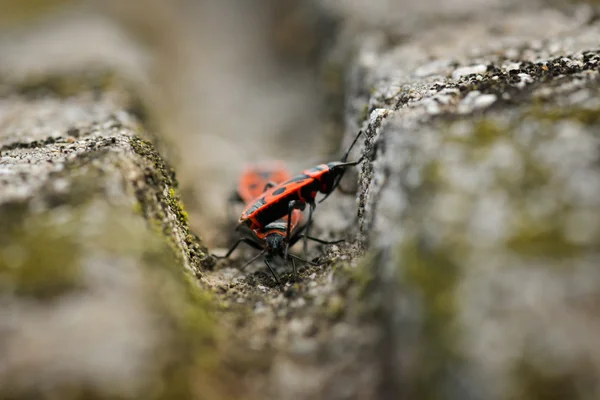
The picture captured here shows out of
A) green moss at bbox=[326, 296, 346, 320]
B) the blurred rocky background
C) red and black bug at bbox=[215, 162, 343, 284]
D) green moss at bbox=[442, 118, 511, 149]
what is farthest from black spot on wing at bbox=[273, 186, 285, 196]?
green moss at bbox=[442, 118, 511, 149]

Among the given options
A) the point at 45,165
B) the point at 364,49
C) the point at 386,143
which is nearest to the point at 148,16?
the point at 364,49

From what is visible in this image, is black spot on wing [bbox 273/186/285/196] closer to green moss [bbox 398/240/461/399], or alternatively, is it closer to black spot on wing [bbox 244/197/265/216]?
black spot on wing [bbox 244/197/265/216]

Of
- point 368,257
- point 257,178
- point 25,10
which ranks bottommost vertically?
point 368,257

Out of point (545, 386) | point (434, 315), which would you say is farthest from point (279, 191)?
point (545, 386)

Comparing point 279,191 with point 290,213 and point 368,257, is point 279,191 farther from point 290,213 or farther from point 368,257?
point 368,257

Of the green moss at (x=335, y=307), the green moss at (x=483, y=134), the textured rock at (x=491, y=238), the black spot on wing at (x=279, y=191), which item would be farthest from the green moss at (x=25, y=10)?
the green moss at (x=483, y=134)

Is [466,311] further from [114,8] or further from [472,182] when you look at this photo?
[114,8]
